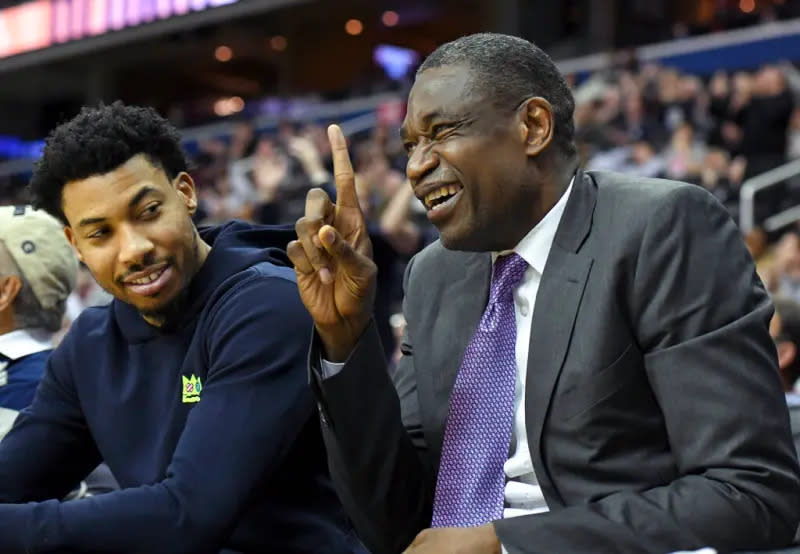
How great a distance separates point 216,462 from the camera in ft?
5.83

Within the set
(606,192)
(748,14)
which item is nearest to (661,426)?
(606,192)

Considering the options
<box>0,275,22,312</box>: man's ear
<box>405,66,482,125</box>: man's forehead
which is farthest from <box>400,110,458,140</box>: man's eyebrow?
<box>0,275,22,312</box>: man's ear

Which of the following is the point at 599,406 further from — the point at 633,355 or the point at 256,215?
the point at 256,215

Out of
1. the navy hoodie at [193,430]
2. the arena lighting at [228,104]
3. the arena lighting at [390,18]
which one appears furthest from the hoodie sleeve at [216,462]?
the arena lighting at [228,104]

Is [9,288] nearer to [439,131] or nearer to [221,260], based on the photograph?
[221,260]

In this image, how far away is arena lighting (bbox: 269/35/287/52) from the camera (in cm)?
2031

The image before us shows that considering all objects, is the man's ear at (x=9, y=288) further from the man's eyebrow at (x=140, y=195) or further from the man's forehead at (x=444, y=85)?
the man's forehead at (x=444, y=85)

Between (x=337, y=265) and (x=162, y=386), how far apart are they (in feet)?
1.82

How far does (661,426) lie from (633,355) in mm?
114

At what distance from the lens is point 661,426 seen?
1.59m

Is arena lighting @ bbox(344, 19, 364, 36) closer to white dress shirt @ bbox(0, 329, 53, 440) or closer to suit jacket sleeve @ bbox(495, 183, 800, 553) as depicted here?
white dress shirt @ bbox(0, 329, 53, 440)

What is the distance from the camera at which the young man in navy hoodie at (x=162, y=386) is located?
176 cm

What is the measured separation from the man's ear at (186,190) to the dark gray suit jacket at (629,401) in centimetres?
58

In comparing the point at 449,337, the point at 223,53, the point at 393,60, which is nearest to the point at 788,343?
the point at 449,337
